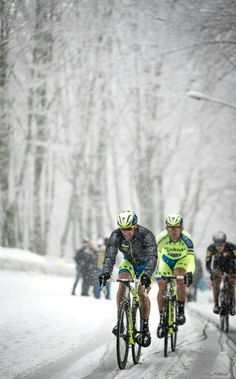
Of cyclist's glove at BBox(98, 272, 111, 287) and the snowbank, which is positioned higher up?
cyclist's glove at BBox(98, 272, 111, 287)

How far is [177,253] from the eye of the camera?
10539mm

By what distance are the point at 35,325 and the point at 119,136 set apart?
92.1 feet

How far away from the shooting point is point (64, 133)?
122 feet

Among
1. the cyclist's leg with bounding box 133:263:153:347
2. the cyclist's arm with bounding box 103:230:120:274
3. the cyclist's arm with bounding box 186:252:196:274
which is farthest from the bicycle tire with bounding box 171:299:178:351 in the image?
the cyclist's arm with bounding box 103:230:120:274

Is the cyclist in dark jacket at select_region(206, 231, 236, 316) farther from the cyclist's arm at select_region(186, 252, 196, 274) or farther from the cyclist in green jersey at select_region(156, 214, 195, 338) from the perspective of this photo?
the cyclist's arm at select_region(186, 252, 196, 274)

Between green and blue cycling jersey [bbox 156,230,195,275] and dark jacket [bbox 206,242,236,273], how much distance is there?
2.12 metres

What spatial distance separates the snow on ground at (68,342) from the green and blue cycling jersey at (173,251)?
1.27m

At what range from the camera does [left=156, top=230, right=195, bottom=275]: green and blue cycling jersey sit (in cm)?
1044

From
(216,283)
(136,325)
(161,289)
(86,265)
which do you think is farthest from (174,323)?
(86,265)

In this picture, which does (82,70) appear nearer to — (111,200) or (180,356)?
(180,356)

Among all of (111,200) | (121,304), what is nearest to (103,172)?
(111,200)

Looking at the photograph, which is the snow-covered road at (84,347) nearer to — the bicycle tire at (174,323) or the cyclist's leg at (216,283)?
the bicycle tire at (174,323)

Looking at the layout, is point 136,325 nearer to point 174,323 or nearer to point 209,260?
point 174,323

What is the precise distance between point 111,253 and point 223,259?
4956mm
